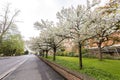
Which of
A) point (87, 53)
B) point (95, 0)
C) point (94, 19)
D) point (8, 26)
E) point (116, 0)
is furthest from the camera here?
point (8, 26)

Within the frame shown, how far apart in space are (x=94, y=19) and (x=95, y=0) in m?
1.83

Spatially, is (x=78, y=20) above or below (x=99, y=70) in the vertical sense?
above

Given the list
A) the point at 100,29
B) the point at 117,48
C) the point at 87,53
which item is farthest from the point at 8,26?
the point at 100,29

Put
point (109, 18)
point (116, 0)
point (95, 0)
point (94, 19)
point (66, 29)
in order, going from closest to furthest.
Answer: point (116, 0) → point (109, 18) → point (94, 19) → point (95, 0) → point (66, 29)

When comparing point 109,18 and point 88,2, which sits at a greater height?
point 88,2

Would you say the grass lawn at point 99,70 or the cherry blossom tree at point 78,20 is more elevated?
the cherry blossom tree at point 78,20

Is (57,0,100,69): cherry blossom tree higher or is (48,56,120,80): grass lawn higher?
(57,0,100,69): cherry blossom tree

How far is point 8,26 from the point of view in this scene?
5597 cm

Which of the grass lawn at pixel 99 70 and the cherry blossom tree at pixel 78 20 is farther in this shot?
the cherry blossom tree at pixel 78 20

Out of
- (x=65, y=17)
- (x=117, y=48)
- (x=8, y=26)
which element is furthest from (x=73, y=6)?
(x=8, y=26)

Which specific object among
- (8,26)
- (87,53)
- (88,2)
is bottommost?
(87,53)

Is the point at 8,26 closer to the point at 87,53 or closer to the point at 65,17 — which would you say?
the point at 87,53

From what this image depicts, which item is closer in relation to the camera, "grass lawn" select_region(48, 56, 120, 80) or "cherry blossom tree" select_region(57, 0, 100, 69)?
"grass lawn" select_region(48, 56, 120, 80)

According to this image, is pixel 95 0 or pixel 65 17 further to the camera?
pixel 65 17
